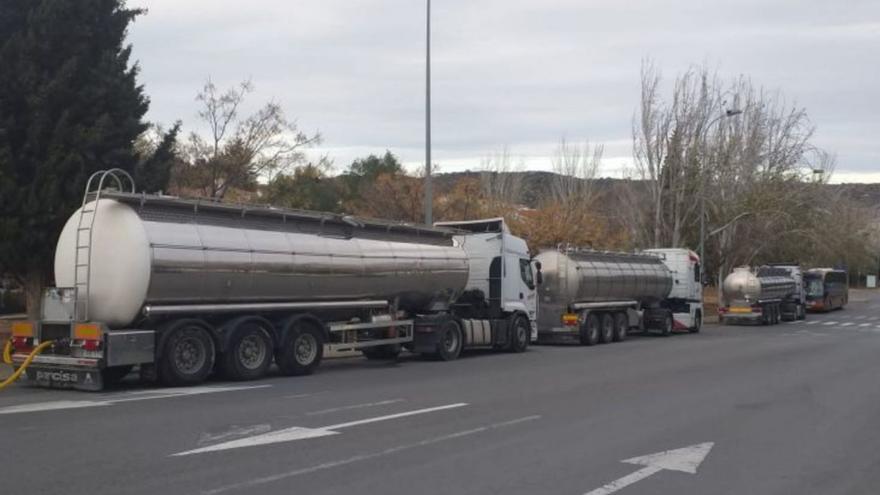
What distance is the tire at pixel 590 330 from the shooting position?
28938 mm

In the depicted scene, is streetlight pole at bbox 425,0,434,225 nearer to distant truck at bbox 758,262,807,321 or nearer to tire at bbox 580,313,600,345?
tire at bbox 580,313,600,345

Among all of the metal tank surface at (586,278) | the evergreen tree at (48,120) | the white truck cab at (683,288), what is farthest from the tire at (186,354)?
the white truck cab at (683,288)

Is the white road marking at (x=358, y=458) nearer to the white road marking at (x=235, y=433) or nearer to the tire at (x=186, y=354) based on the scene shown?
the white road marking at (x=235, y=433)

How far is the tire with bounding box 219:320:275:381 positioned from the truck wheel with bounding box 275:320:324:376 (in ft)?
1.02

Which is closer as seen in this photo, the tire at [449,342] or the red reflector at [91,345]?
the red reflector at [91,345]

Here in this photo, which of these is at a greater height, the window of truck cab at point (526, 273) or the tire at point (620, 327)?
the window of truck cab at point (526, 273)

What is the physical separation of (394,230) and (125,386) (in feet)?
23.5

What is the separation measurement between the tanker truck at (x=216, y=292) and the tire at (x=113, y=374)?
35 millimetres

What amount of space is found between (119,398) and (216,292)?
288 centimetres

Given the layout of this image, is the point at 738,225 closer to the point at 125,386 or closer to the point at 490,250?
the point at 490,250

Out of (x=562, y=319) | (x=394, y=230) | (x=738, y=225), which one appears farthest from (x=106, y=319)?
(x=738, y=225)

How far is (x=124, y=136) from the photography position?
22.9m

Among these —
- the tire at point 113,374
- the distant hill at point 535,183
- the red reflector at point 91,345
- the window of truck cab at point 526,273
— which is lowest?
the tire at point 113,374

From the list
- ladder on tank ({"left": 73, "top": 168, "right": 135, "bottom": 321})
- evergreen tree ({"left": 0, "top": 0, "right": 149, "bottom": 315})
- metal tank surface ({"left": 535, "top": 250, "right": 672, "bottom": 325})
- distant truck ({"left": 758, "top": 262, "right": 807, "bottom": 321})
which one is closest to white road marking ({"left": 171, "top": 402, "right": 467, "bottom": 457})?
ladder on tank ({"left": 73, "top": 168, "right": 135, "bottom": 321})
